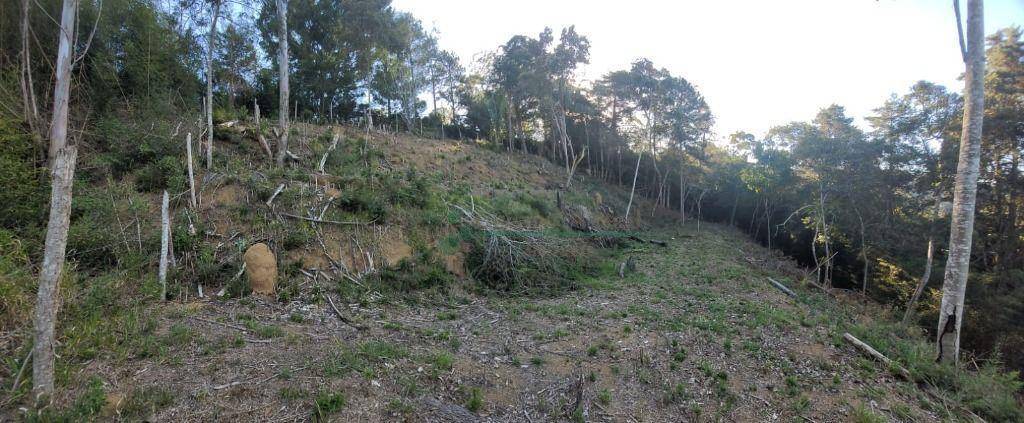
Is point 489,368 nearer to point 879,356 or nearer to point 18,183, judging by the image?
point 879,356

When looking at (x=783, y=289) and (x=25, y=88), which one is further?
(x=783, y=289)

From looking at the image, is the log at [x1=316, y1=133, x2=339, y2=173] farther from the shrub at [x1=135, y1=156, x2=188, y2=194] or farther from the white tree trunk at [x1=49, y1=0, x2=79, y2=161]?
the white tree trunk at [x1=49, y1=0, x2=79, y2=161]

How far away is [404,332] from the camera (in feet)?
19.9

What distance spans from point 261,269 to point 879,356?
383 inches

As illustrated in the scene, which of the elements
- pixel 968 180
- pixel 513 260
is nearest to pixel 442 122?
pixel 513 260

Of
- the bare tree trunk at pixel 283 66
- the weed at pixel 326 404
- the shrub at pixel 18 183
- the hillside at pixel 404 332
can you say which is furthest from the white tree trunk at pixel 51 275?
the bare tree trunk at pixel 283 66

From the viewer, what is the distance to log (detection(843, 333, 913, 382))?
18.0ft

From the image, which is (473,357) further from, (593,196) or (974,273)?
(593,196)

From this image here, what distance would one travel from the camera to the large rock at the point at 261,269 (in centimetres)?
662

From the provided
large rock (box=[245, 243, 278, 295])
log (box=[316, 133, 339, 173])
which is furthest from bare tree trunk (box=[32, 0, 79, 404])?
log (box=[316, 133, 339, 173])

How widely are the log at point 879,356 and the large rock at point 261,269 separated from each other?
31.0 ft

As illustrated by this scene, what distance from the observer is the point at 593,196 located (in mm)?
23141

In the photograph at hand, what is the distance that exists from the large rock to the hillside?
173mm

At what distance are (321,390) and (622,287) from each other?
25.6ft
